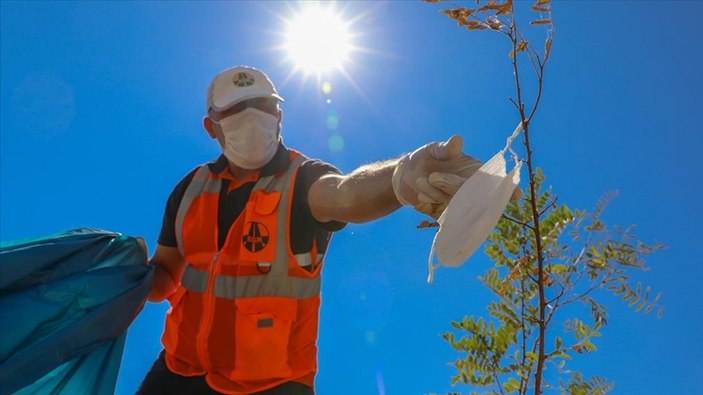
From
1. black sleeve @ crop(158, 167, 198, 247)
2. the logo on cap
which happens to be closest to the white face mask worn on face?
the logo on cap

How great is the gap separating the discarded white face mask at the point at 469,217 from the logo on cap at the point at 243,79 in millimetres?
1918

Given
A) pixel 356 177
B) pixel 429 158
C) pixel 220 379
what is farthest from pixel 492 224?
pixel 220 379

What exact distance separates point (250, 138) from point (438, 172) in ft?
5.58

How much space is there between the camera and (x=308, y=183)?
2703 mm

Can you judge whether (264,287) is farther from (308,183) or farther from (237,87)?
(237,87)

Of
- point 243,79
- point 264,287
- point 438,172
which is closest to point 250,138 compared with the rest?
point 243,79

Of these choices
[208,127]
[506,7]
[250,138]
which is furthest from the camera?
[208,127]

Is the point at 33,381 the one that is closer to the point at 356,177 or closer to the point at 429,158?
the point at 356,177

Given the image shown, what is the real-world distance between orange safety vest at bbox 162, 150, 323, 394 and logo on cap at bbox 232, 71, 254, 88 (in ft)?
1.88

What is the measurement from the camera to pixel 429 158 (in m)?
1.53

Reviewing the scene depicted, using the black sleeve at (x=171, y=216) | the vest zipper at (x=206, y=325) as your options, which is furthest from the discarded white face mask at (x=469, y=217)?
the black sleeve at (x=171, y=216)

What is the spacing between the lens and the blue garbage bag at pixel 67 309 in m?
2.35

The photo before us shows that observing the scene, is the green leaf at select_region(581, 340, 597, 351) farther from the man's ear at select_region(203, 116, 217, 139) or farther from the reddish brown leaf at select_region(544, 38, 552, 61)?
the man's ear at select_region(203, 116, 217, 139)

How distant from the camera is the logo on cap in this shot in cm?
314
